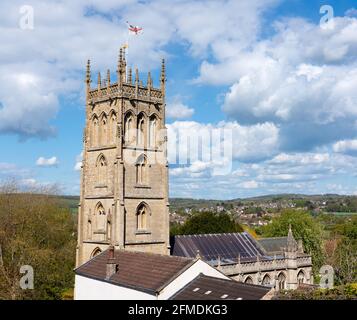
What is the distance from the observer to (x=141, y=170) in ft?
125

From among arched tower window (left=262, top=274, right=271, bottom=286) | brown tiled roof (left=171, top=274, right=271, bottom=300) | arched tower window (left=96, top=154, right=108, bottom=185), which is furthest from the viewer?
arched tower window (left=262, top=274, right=271, bottom=286)

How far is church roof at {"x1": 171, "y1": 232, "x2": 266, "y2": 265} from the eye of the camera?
39969mm

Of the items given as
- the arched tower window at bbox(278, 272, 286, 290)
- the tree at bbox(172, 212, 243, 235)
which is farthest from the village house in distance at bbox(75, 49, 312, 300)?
the tree at bbox(172, 212, 243, 235)

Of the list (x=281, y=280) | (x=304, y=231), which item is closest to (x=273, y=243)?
(x=281, y=280)

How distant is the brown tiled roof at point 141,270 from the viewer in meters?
24.7

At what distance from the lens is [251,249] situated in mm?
44469

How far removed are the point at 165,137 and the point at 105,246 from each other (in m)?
10.1

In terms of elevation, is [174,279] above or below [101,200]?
below

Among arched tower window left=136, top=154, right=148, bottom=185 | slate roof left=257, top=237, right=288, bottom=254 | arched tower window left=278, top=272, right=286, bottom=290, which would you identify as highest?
arched tower window left=136, top=154, right=148, bottom=185

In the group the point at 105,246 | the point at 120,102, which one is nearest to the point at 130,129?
the point at 120,102

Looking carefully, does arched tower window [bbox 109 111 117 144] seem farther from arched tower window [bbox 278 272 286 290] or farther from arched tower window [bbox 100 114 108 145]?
arched tower window [bbox 278 272 286 290]

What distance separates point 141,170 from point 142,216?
145 inches
